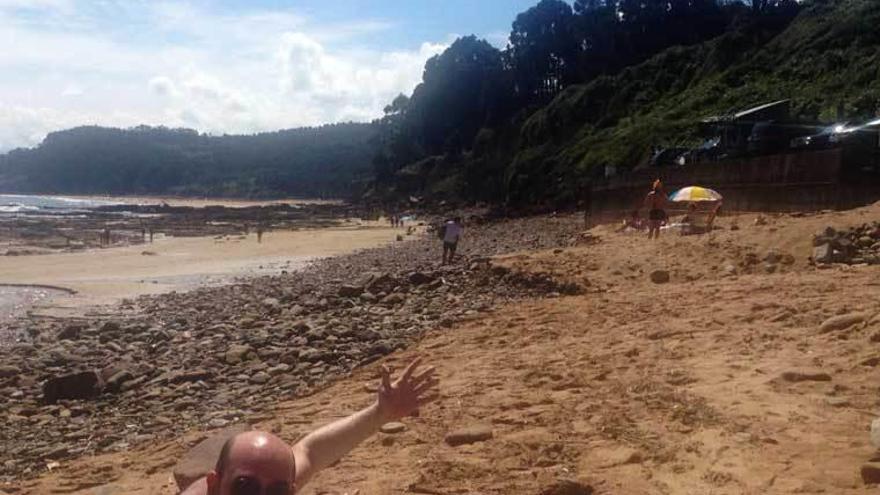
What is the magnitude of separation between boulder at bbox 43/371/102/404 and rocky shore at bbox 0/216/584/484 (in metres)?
0.01

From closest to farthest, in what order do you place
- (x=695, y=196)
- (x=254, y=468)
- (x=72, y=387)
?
(x=254, y=468) < (x=72, y=387) < (x=695, y=196)

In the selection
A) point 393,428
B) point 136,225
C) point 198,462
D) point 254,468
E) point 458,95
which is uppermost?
point 458,95

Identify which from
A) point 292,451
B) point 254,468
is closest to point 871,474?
point 292,451

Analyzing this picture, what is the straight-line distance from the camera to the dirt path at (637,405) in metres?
5.02

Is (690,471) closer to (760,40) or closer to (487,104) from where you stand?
(760,40)

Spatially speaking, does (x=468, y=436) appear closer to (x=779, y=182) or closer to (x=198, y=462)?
(x=198, y=462)

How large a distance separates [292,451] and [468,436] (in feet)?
9.03

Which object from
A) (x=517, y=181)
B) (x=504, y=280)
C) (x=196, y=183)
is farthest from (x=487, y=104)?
(x=196, y=183)

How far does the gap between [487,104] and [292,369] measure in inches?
3399

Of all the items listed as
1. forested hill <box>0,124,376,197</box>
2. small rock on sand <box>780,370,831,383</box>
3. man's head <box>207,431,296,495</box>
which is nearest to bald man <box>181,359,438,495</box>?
man's head <box>207,431,296,495</box>

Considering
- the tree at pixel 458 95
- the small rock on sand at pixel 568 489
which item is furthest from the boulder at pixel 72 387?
the tree at pixel 458 95

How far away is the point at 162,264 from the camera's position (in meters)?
33.3

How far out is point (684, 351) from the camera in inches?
300

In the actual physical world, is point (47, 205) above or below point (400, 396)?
below
